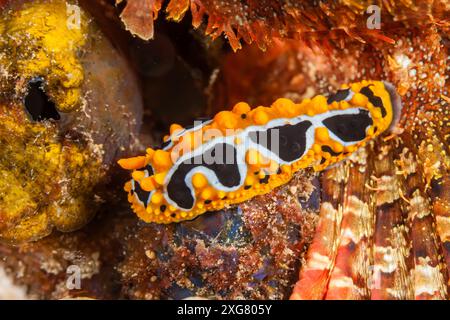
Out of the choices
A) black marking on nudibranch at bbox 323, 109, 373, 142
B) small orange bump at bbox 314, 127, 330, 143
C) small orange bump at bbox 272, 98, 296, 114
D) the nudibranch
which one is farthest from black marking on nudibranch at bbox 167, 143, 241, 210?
black marking on nudibranch at bbox 323, 109, 373, 142

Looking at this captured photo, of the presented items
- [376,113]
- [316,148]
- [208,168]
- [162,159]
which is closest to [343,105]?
[376,113]

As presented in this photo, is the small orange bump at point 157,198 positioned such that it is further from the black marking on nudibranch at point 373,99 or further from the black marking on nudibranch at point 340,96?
the black marking on nudibranch at point 373,99

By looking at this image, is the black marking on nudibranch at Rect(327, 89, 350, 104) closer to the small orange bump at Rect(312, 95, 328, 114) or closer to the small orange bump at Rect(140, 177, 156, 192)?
the small orange bump at Rect(312, 95, 328, 114)

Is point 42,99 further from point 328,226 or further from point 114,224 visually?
point 328,226

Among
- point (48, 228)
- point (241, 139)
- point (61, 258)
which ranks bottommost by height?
point (61, 258)

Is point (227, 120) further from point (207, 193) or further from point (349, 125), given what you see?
point (349, 125)

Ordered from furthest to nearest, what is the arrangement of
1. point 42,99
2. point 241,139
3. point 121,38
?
point 121,38
point 241,139
point 42,99

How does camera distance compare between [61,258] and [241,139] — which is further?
[61,258]

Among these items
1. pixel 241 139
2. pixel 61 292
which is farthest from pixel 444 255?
pixel 61 292
